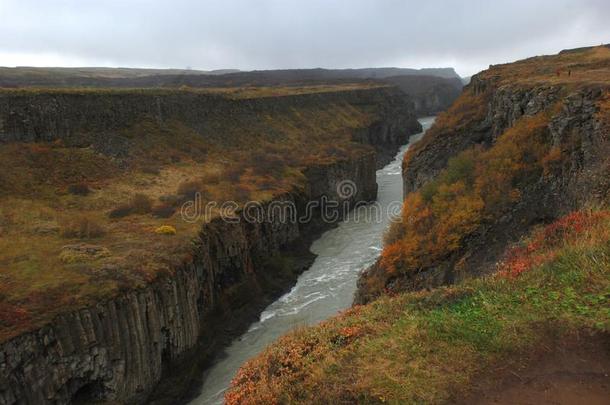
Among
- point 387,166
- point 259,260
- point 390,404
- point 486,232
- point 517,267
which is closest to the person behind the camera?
point 390,404

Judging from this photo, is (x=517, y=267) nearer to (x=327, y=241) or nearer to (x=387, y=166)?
(x=327, y=241)

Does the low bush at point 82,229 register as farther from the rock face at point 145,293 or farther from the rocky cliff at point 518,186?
the rocky cliff at point 518,186

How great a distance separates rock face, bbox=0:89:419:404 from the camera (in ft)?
67.4

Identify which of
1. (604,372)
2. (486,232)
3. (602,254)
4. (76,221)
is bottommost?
(76,221)

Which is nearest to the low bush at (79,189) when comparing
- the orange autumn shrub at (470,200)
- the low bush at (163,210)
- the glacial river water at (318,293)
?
the low bush at (163,210)

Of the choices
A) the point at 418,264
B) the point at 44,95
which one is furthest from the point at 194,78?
the point at 418,264

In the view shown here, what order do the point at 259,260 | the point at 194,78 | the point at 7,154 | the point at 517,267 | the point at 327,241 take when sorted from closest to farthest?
the point at 517,267, the point at 259,260, the point at 7,154, the point at 327,241, the point at 194,78

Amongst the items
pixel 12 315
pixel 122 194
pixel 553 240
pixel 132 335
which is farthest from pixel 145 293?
pixel 122 194

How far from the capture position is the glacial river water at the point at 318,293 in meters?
27.6

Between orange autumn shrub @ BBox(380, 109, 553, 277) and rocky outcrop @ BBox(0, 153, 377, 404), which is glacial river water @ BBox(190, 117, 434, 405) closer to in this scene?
rocky outcrop @ BBox(0, 153, 377, 404)

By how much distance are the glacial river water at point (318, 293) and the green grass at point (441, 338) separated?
11.3 m

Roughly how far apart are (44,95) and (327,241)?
31.2 meters

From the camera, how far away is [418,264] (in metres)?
24.5

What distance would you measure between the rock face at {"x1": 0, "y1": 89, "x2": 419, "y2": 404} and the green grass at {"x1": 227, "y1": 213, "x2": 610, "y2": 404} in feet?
35.4
